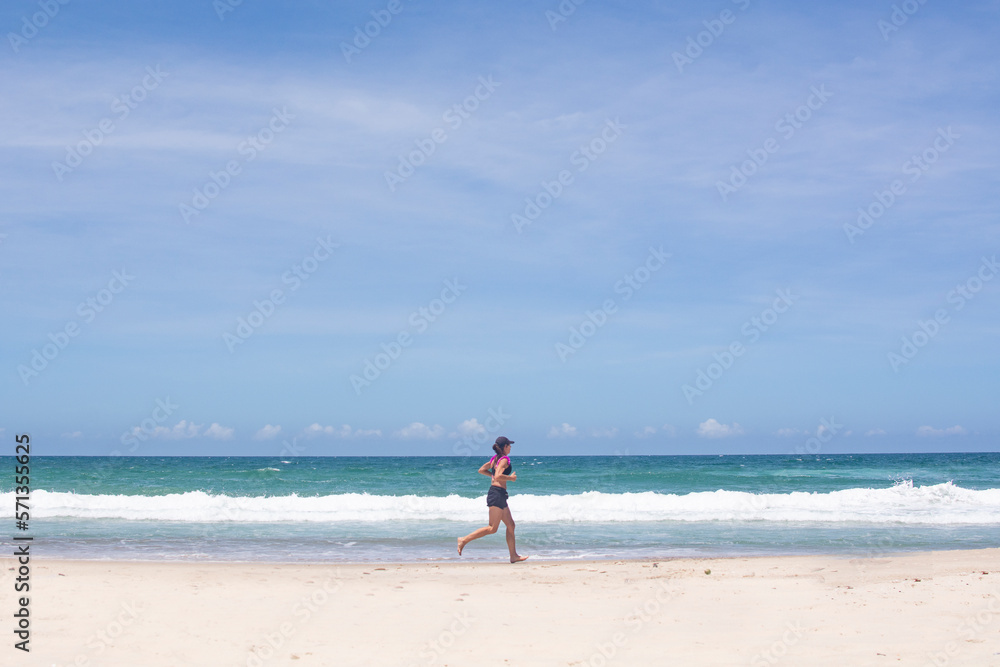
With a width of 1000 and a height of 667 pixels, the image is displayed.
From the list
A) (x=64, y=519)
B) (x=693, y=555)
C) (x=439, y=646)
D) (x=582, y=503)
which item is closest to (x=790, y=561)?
(x=693, y=555)

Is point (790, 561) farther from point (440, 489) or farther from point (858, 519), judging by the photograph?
point (440, 489)

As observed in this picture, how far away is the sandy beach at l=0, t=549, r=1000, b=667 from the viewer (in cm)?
688

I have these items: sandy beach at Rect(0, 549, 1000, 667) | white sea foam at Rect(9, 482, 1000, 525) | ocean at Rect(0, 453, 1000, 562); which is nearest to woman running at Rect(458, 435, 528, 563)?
sandy beach at Rect(0, 549, 1000, 667)

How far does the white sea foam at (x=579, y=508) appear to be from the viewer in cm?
1975

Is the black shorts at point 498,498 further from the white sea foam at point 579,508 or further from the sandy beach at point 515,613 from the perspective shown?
the white sea foam at point 579,508

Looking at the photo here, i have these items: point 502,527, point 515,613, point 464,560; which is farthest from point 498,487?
point 502,527

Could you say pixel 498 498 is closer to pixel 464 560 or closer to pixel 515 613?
pixel 464 560

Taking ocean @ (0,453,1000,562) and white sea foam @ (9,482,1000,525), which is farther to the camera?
white sea foam @ (9,482,1000,525)

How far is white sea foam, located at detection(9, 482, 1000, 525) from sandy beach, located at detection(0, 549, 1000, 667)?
774 cm

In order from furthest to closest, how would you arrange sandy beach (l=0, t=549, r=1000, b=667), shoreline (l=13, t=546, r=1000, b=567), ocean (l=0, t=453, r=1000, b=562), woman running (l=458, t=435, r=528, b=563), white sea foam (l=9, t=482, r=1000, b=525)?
1. white sea foam (l=9, t=482, r=1000, b=525)
2. ocean (l=0, t=453, r=1000, b=562)
3. shoreline (l=13, t=546, r=1000, b=567)
4. woman running (l=458, t=435, r=528, b=563)
5. sandy beach (l=0, t=549, r=1000, b=667)

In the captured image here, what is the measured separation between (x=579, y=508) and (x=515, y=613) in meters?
12.7

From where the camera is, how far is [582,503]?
23312mm

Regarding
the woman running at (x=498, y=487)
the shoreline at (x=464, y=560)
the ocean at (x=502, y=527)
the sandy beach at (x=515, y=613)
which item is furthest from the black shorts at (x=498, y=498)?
the ocean at (x=502, y=527)

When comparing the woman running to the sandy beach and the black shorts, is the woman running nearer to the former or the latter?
the black shorts
